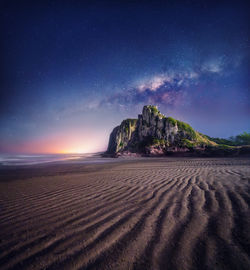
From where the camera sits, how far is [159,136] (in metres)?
53.0

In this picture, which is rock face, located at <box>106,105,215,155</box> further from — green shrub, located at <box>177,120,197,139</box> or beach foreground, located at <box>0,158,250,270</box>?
beach foreground, located at <box>0,158,250,270</box>

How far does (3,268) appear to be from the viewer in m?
1.52

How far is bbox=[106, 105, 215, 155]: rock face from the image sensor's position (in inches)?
1683

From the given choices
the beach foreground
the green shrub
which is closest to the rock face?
the green shrub

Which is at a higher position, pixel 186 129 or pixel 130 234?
pixel 186 129

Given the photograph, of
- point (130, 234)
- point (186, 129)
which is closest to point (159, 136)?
point (186, 129)

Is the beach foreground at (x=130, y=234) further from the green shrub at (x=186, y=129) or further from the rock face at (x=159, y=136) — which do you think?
the green shrub at (x=186, y=129)

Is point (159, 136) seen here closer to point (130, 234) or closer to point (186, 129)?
point (186, 129)

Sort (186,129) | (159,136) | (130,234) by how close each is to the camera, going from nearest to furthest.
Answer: (130,234) < (159,136) < (186,129)

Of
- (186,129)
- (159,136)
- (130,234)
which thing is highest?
(186,129)

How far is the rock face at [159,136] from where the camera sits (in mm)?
42737

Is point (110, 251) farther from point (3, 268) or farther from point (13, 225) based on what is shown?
point (13, 225)

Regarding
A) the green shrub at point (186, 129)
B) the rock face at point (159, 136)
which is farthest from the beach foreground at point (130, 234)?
the green shrub at point (186, 129)

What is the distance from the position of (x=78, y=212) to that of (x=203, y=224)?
270 centimetres
